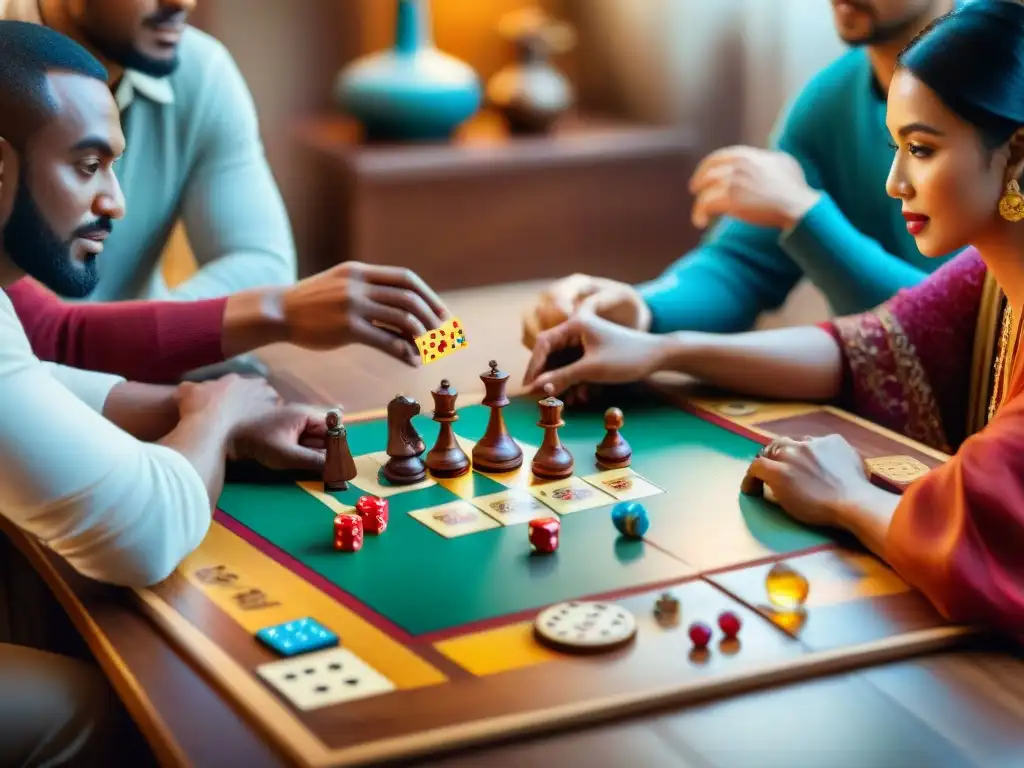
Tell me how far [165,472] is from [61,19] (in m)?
0.85

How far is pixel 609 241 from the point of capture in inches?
151

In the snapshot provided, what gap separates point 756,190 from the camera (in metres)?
2.00

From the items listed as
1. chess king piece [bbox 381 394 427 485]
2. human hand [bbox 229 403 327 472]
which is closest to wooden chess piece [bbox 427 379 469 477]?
chess king piece [bbox 381 394 427 485]

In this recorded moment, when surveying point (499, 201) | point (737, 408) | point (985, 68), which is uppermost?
point (985, 68)

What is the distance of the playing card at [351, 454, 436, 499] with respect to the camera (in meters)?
1.54

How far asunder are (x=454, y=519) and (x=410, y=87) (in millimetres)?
2240

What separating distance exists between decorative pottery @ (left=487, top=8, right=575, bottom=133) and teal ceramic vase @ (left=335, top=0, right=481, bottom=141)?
15cm

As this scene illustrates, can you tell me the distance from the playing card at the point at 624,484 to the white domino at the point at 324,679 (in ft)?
1.43

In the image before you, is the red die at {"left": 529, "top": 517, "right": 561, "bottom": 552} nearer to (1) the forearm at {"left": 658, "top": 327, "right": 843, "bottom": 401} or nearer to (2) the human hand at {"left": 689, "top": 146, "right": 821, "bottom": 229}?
(1) the forearm at {"left": 658, "top": 327, "right": 843, "bottom": 401}

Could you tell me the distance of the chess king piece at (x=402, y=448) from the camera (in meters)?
1.56

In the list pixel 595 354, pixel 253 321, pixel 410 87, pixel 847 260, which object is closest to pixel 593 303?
pixel 595 354

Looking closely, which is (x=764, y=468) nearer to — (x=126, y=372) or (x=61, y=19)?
(x=126, y=372)

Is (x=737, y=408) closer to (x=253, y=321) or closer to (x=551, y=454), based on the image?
(x=551, y=454)

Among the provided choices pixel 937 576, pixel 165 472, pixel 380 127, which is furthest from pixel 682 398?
pixel 380 127
